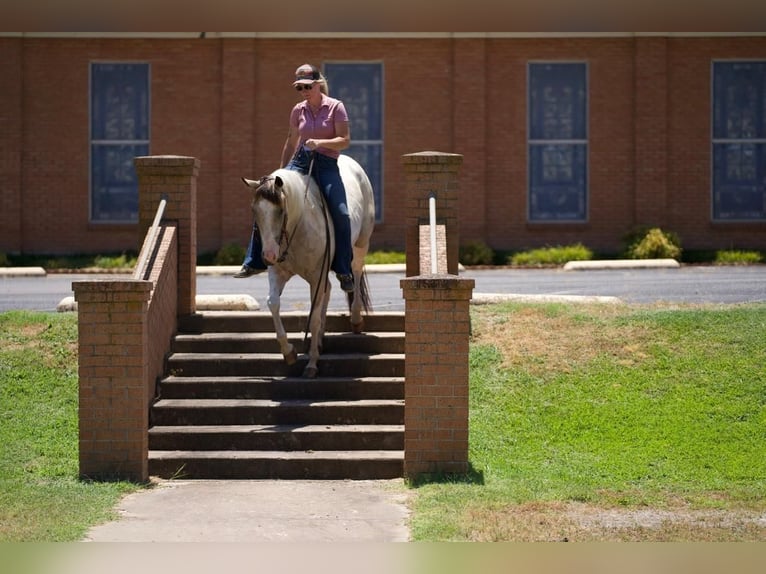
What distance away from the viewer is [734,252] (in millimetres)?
27141

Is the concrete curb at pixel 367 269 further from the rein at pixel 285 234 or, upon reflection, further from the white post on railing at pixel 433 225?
the rein at pixel 285 234

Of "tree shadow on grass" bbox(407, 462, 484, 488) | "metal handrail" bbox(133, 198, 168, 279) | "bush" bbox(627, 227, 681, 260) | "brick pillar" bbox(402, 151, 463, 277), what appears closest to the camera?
"tree shadow on grass" bbox(407, 462, 484, 488)

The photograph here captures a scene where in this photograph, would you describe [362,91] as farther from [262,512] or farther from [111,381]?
[262,512]

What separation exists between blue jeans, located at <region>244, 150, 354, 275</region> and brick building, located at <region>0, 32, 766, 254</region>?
1576 centimetres

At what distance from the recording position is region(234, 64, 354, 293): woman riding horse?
12383 millimetres

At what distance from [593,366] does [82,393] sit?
210 inches

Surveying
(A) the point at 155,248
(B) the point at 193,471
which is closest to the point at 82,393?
(B) the point at 193,471

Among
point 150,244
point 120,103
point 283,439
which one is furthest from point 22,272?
point 283,439

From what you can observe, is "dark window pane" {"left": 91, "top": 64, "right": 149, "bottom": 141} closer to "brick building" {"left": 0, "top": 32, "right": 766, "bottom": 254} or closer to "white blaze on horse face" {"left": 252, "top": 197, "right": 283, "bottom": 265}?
"brick building" {"left": 0, "top": 32, "right": 766, "bottom": 254}

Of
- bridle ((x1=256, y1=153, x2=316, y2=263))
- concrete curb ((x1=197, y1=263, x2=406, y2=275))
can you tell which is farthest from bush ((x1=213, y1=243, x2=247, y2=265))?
bridle ((x1=256, y1=153, x2=316, y2=263))

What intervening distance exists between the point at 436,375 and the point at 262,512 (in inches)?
80.8

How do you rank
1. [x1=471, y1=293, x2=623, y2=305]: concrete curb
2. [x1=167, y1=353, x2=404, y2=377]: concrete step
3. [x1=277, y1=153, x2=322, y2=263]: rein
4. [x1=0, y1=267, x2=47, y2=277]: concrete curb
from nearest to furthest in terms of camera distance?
1. [x1=277, y1=153, x2=322, y2=263]: rein
2. [x1=167, y1=353, x2=404, y2=377]: concrete step
3. [x1=471, y1=293, x2=623, y2=305]: concrete curb
4. [x1=0, y1=267, x2=47, y2=277]: concrete curb

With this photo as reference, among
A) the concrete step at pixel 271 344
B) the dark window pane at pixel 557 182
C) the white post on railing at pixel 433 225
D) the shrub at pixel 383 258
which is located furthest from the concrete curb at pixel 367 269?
the concrete step at pixel 271 344
